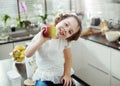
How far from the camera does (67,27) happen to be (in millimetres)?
1269

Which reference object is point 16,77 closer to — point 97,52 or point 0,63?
point 0,63

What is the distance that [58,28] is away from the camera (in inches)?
48.7

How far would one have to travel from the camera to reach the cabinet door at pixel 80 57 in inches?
111

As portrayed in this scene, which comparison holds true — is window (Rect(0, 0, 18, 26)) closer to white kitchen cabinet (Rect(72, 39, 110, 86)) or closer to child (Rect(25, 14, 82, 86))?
white kitchen cabinet (Rect(72, 39, 110, 86))

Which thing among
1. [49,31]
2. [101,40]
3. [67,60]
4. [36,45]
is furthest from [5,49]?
[49,31]

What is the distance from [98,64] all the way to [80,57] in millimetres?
389

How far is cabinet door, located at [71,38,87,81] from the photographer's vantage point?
2831 millimetres

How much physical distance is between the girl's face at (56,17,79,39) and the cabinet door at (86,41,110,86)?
1.20 meters

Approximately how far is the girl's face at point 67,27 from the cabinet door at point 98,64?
120 cm

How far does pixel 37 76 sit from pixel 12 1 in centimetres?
230

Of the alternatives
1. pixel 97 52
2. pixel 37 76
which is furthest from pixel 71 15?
pixel 97 52

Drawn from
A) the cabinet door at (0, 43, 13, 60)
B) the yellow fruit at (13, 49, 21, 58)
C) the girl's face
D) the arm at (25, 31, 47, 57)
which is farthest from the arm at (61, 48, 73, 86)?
the cabinet door at (0, 43, 13, 60)

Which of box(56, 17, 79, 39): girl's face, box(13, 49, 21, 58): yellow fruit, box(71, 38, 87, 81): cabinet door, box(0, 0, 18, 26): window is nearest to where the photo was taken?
box(56, 17, 79, 39): girl's face

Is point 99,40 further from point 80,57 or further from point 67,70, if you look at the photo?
point 67,70
